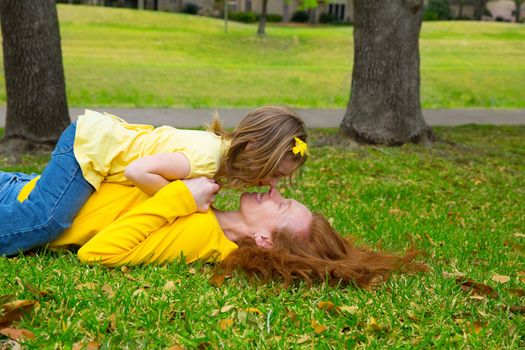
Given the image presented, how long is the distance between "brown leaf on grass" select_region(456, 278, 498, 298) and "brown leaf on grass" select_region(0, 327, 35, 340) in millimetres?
2268

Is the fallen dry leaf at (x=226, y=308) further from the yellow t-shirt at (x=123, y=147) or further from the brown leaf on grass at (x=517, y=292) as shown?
the brown leaf on grass at (x=517, y=292)

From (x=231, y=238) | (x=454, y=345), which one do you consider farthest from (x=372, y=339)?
(x=231, y=238)

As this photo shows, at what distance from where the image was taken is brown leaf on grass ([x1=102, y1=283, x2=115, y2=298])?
3346mm

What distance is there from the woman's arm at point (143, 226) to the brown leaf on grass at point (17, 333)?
0.99 meters

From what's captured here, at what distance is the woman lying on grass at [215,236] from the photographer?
3.81m

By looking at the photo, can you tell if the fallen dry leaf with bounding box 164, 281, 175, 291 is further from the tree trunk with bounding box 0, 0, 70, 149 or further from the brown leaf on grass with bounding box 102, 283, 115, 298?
the tree trunk with bounding box 0, 0, 70, 149

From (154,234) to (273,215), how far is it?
2.30 ft

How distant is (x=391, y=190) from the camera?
696cm

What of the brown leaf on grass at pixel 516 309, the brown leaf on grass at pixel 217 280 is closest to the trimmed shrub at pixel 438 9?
the brown leaf on grass at pixel 516 309

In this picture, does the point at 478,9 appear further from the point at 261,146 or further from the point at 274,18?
the point at 261,146

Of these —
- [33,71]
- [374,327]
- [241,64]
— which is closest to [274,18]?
[241,64]

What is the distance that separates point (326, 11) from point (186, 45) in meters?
26.1

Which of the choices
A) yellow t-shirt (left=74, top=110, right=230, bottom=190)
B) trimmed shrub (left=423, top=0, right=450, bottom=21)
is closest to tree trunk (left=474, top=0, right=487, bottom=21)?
trimmed shrub (left=423, top=0, right=450, bottom=21)

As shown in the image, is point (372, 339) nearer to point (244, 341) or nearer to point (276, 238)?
point (244, 341)
